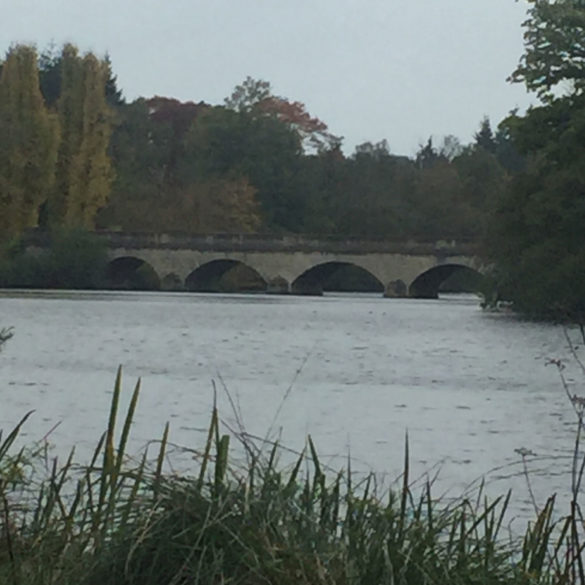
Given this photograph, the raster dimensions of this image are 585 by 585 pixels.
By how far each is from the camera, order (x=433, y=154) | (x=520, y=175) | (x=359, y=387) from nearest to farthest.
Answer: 1. (x=359, y=387)
2. (x=520, y=175)
3. (x=433, y=154)

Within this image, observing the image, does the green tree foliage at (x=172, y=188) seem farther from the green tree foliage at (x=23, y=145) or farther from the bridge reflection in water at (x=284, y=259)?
the green tree foliage at (x=23, y=145)

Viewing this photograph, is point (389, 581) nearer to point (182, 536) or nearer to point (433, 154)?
point (182, 536)

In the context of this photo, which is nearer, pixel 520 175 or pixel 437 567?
pixel 437 567

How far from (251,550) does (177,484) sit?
410 millimetres

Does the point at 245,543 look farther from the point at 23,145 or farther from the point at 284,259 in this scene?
the point at 284,259

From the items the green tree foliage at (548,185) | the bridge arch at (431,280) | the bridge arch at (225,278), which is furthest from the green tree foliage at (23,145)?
the green tree foliage at (548,185)

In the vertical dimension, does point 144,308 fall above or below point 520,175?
below

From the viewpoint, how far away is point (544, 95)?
4078 cm

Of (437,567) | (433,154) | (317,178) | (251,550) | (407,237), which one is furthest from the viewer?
(433,154)

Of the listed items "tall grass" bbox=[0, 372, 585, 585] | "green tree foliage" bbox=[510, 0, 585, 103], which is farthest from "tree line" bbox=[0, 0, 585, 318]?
"tall grass" bbox=[0, 372, 585, 585]

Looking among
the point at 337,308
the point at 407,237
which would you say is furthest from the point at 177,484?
the point at 407,237

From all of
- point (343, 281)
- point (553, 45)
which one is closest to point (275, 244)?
point (343, 281)

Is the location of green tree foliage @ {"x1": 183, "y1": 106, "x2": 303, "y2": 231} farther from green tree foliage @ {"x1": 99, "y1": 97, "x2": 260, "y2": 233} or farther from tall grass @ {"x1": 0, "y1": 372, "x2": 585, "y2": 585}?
tall grass @ {"x1": 0, "y1": 372, "x2": 585, "y2": 585}

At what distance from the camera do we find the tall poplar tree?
2475 inches
